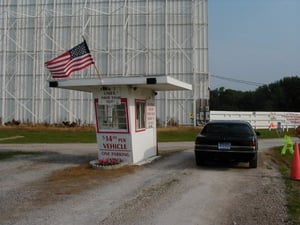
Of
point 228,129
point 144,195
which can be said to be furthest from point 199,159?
point 144,195

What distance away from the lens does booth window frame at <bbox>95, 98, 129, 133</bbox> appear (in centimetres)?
1327

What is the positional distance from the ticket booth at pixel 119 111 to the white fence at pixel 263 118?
26.5 metres

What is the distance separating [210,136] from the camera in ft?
41.8

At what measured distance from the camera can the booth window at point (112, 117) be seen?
13.3 metres

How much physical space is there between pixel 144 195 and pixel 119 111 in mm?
5193

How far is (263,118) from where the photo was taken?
4294cm

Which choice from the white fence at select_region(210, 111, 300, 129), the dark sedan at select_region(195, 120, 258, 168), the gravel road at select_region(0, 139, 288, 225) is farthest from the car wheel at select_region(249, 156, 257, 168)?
the white fence at select_region(210, 111, 300, 129)

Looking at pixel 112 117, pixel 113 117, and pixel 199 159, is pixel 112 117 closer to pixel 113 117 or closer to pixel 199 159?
pixel 113 117

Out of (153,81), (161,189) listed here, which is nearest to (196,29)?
(153,81)

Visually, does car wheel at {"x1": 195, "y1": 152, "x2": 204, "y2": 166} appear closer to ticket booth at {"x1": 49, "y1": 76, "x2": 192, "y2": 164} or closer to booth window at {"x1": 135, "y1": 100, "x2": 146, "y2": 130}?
ticket booth at {"x1": 49, "y1": 76, "x2": 192, "y2": 164}

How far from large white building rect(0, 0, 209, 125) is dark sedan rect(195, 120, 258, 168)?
26495 mm

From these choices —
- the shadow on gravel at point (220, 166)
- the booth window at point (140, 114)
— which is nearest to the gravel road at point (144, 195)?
the shadow on gravel at point (220, 166)

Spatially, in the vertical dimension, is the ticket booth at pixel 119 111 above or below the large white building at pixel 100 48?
below

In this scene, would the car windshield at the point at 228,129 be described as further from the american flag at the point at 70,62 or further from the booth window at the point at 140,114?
the american flag at the point at 70,62
